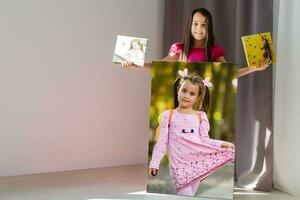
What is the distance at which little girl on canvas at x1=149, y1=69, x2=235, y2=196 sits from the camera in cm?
191

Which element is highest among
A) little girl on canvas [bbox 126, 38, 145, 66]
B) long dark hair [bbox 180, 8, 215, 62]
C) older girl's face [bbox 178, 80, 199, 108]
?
long dark hair [bbox 180, 8, 215, 62]

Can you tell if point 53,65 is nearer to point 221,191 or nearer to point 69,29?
point 69,29

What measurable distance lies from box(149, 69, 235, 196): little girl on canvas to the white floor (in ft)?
0.42

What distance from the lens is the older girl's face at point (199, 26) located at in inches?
77.7

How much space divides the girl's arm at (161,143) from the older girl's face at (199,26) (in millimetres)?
426

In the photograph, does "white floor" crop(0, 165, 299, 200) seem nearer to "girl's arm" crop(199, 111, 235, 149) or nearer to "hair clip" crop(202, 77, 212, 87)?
"girl's arm" crop(199, 111, 235, 149)

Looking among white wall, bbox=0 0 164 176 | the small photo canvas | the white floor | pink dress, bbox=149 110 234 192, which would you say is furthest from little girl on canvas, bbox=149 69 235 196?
white wall, bbox=0 0 164 176

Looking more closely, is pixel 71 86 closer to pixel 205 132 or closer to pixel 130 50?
pixel 130 50

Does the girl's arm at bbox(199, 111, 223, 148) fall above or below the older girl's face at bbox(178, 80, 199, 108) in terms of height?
below

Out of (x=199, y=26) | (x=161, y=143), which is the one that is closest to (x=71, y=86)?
(x=161, y=143)

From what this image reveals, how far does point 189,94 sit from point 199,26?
36 centimetres

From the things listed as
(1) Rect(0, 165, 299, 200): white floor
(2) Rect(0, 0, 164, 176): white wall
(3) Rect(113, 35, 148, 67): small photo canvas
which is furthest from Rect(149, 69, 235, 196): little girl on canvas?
(2) Rect(0, 0, 164, 176): white wall

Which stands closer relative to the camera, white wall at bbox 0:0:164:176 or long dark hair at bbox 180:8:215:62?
long dark hair at bbox 180:8:215:62

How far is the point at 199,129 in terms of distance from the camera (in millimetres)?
1913
